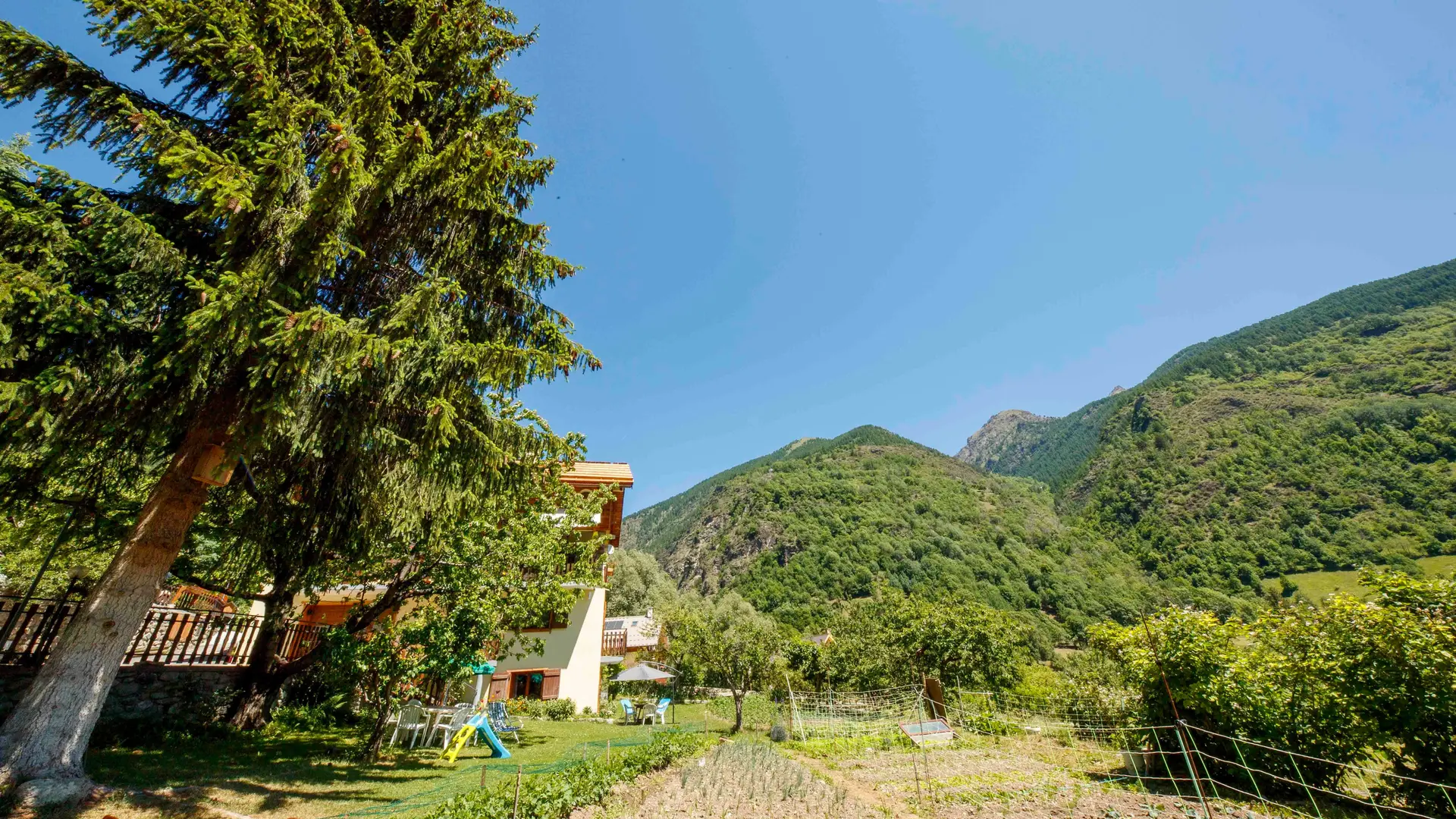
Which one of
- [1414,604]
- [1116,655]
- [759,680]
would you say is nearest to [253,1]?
[1414,604]

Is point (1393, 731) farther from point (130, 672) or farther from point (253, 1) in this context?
point (130, 672)

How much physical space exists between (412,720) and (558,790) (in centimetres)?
580

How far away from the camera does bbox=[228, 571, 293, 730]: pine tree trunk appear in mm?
9820

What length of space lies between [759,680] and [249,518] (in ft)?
54.1

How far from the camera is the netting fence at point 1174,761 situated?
7703mm

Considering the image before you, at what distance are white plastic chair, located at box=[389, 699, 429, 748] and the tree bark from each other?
6.13 meters

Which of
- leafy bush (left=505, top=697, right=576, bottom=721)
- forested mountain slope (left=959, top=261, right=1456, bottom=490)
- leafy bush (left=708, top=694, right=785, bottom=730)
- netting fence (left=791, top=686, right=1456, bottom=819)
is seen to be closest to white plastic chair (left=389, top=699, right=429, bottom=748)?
leafy bush (left=505, top=697, right=576, bottom=721)

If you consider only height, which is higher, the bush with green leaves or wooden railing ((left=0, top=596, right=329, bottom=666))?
wooden railing ((left=0, top=596, right=329, bottom=666))

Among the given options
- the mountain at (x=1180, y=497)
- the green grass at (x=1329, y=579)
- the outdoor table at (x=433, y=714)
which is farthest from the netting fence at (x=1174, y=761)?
the green grass at (x=1329, y=579)

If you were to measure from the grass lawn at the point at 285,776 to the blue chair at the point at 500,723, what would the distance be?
1418mm

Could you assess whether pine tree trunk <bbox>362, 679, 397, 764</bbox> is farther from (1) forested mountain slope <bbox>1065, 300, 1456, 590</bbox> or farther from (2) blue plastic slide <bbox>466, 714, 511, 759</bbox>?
(1) forested mountain slope <bbox>1065, 300, 1456, 590</bbox>

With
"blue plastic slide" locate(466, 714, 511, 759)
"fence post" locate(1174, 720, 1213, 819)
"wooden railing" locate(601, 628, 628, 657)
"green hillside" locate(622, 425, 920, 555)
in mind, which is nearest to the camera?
"fence post" locate(1174, 720, 1213, 819)

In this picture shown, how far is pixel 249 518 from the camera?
24.7 ft

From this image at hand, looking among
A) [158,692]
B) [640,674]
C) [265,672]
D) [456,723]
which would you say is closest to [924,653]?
[640,674]
